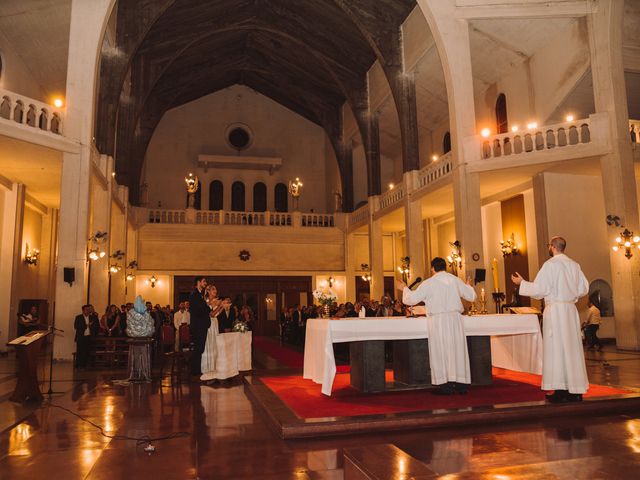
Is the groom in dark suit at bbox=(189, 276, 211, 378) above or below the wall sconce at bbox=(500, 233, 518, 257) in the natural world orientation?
below

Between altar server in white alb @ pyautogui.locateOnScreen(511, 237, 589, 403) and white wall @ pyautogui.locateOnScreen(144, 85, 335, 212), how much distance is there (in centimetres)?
2133

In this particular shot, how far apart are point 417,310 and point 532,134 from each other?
7929mm

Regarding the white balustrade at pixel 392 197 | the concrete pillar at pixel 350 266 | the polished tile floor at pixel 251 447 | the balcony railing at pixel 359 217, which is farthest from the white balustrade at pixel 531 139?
the concrete pillar at pixel 350 266

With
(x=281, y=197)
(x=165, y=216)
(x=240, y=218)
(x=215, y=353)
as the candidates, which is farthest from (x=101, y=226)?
(x=281, y=197)

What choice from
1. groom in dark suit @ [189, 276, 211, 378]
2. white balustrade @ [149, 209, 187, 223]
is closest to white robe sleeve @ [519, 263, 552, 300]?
groom in dark suit @ [189, 276, 211, 378]

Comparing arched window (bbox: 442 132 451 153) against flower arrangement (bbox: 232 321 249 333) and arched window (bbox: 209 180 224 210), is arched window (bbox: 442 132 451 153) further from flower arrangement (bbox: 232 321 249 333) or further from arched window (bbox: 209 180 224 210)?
flower arrangement (bbox: 232 321 249 333)

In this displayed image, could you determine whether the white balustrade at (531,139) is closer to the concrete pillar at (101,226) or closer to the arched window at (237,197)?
the concrete pillar at (101,226)

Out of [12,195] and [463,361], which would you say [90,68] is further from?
[463,361]

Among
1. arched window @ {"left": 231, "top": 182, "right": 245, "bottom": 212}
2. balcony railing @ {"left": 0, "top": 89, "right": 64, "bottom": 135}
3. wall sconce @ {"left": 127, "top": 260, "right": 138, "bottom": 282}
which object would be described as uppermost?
arched window @ {"left": 231, "top": 182, "right": 245, "bottom": 212}

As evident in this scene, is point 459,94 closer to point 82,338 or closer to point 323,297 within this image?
point 323,297

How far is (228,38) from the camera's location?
22078 mm

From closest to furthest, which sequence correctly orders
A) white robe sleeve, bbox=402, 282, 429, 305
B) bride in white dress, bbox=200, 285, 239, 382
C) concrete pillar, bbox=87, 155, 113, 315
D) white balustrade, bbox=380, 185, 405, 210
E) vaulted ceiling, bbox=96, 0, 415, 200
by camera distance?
1. white robe sleeve, bbox=402, 282, 429, 305
2. bride in white dress, bbox=200, 285, 239, 382
3. concrete pillar, bbox=87, 155, 113, 315
4. vaulted ceiling, bbox=96, 0, 415, 200
5. white balustrade, bbox=380, 185, 405, 210

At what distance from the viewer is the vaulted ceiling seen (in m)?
16.2

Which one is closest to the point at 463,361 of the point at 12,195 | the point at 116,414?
the point at 116,414
